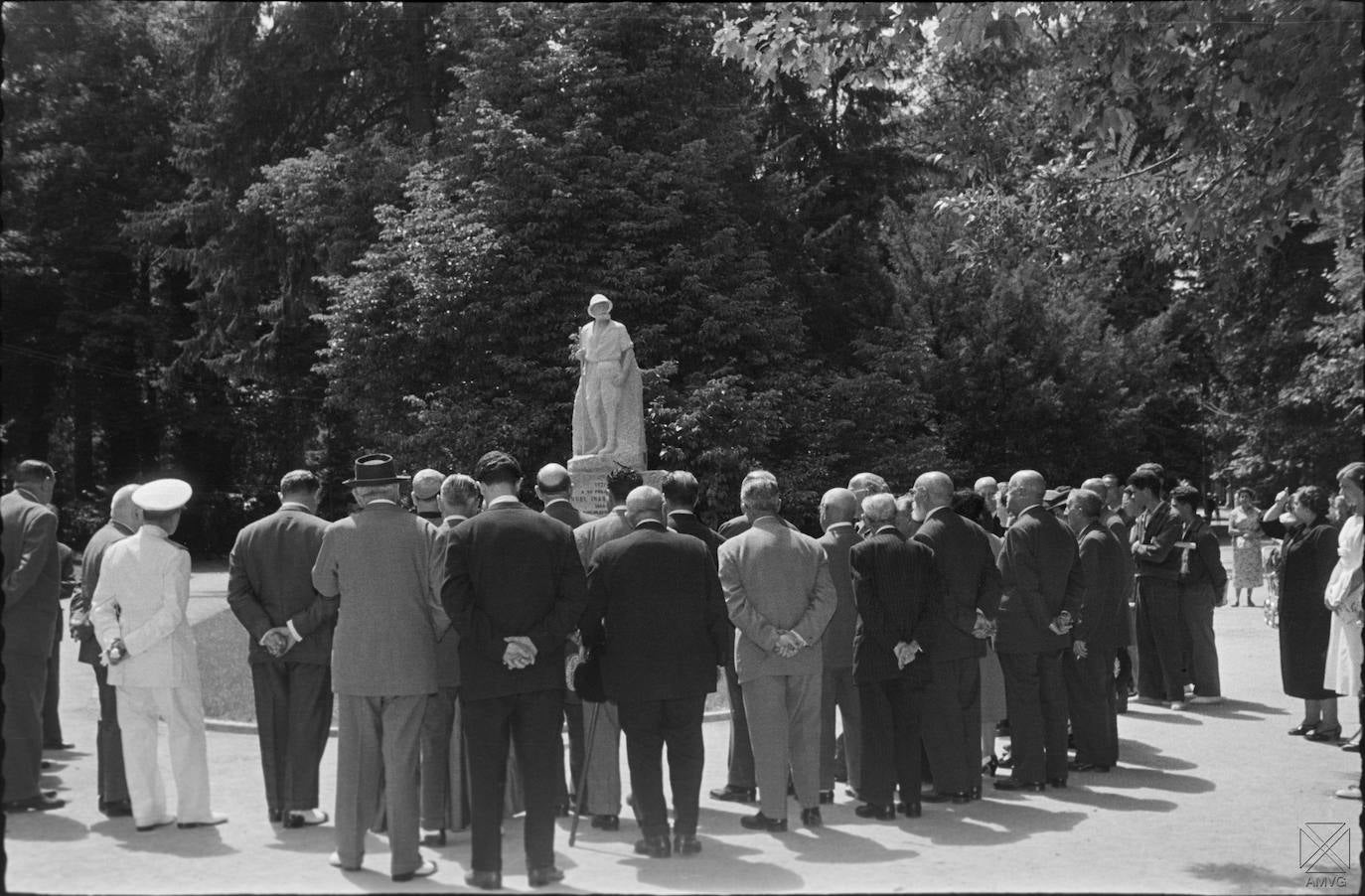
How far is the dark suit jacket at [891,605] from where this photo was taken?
317 inches

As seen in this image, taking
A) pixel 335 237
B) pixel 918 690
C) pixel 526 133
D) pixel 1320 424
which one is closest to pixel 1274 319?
pixel 1320 424

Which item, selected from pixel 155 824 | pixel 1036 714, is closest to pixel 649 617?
pixel 155 824

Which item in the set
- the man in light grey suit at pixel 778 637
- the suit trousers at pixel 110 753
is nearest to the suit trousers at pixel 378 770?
the suit trousers at pixel 110 753

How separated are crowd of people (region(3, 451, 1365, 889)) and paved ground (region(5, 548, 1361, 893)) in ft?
0.71

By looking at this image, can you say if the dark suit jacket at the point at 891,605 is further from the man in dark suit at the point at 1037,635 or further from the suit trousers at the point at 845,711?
the man in dark suit at the point at 1037,635

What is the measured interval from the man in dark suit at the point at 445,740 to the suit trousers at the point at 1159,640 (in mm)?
7336

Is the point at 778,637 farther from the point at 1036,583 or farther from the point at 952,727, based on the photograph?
the point at 1036,583

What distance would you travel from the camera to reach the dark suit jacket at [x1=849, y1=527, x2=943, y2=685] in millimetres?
8062

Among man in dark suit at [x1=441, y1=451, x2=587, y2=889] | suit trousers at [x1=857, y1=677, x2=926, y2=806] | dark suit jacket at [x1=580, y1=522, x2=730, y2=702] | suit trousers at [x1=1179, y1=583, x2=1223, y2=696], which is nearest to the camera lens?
man in dark suit at [x1=441, y1=451, x2=587, y2=889]

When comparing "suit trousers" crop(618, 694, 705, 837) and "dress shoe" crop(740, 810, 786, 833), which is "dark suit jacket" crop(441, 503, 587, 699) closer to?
"suit trousers" crop(618, 694, 705, 837)

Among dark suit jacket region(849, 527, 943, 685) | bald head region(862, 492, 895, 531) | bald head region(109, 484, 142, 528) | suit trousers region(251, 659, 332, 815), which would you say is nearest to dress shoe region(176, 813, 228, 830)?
suit trousers region(251, 659, 332, 815)

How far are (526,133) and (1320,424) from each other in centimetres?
2070

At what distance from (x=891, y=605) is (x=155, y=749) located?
4.32m

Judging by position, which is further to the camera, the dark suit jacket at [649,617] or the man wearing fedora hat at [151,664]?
the man wearing fedora hat at [151,664]
